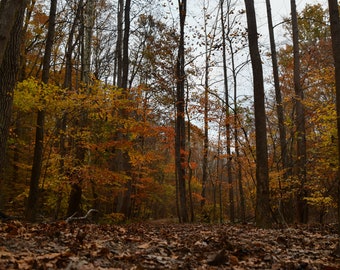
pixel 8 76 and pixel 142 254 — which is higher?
pixel 8 76

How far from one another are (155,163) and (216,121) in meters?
9.21

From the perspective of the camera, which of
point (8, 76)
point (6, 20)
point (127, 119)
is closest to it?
point (6, 20)

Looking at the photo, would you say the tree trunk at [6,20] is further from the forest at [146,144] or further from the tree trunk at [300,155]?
the tree trunk at [300,155]

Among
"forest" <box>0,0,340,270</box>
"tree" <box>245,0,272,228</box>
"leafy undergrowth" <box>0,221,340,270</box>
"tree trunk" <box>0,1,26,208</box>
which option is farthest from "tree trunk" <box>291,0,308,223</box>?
"tree trunk" <box>0,1,26,208</box>

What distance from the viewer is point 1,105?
656 centimetres

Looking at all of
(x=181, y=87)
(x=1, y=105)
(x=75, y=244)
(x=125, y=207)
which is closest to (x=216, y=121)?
(x=181, y=87)

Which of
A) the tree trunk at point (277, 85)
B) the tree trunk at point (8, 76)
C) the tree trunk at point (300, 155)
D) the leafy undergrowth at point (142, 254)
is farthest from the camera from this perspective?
the tree trunk at point (277, 85)

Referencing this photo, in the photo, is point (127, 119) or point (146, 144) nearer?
point (127, 119)

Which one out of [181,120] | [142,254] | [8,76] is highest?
[181,120]

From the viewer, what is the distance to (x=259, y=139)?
26.1 feet

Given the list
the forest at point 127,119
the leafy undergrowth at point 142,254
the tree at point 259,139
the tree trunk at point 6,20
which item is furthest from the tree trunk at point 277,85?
the tree trunk at point 6,20

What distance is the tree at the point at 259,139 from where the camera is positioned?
767 cm

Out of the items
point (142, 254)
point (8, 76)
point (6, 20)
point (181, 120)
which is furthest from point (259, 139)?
point (181, 120)

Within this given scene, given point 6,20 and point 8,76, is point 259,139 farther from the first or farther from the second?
point 6,20
